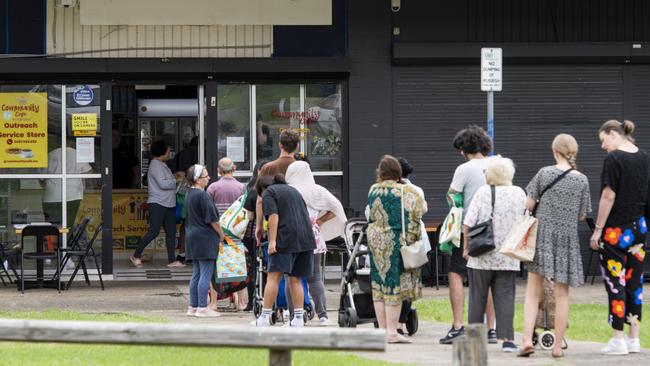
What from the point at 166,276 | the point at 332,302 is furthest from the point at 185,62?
the point at 332,302

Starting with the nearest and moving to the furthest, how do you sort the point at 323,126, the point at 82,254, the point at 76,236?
the point at 82,254 → the point at 76,236 → the point at 323,126

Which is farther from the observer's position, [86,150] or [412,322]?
[86,150]

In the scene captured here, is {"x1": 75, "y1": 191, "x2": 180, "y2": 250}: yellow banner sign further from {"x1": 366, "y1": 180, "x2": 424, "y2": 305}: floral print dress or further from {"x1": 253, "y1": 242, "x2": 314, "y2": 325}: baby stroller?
{"x1": 366, "y1": 180, "x2": 424, "y2": 305}: floral print dress

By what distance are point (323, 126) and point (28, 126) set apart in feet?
12.4

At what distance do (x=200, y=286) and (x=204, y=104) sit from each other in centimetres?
404

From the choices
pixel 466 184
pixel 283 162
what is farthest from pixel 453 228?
pixel 283 162

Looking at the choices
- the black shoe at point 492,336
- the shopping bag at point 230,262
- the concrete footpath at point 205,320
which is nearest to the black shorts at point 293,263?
the concrete footpath at point 205,320

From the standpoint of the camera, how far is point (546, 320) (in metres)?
10.1

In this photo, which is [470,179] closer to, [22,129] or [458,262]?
[458,262]

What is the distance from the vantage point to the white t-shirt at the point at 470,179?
406 inches

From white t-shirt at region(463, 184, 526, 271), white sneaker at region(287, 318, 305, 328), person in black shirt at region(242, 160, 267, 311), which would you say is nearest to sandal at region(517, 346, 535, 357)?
white t-shirt at region(463, 184, 526, 271)

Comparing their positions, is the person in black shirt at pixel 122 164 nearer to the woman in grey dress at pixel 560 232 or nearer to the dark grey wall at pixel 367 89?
the dark grey wall at pixel 367 89

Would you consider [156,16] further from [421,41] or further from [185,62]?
[421,41]

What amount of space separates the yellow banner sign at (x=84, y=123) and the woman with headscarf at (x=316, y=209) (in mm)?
4839
